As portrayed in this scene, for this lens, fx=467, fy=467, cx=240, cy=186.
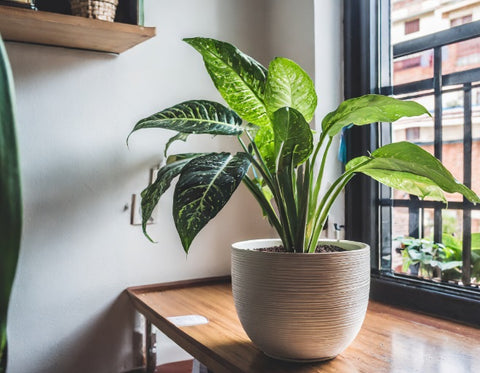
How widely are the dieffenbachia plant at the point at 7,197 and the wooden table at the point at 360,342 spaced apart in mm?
631

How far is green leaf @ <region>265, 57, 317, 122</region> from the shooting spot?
0.88 meters

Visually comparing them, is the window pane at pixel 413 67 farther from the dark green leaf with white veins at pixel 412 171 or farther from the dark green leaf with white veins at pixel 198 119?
the dark green leaf with white veins at pixel 198 119

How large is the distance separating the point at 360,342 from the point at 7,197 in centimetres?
87

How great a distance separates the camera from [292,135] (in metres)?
0.84

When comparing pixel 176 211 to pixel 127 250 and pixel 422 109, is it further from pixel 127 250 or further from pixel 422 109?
pixel 127 250

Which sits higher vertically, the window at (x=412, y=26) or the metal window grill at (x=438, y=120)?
the window at (x=412, y=26)

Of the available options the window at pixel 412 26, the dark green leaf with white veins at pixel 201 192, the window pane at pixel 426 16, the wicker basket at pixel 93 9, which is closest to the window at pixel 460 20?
the window pane at pixel 426 16

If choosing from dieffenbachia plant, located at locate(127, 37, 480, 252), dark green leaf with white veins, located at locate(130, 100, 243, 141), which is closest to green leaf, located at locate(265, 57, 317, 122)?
dieffenbachia plant, located at locate(127, 37, 480, 252)

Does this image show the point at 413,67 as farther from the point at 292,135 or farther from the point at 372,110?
the point at 292,135

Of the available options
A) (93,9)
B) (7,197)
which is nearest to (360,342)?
(7,197)

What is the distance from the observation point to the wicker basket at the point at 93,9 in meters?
1.21

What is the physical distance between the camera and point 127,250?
1.47 meters

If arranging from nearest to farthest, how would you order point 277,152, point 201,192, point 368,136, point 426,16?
point 201,192
point 277,152
point 426,16
point 368,136

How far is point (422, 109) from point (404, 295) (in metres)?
0.66
